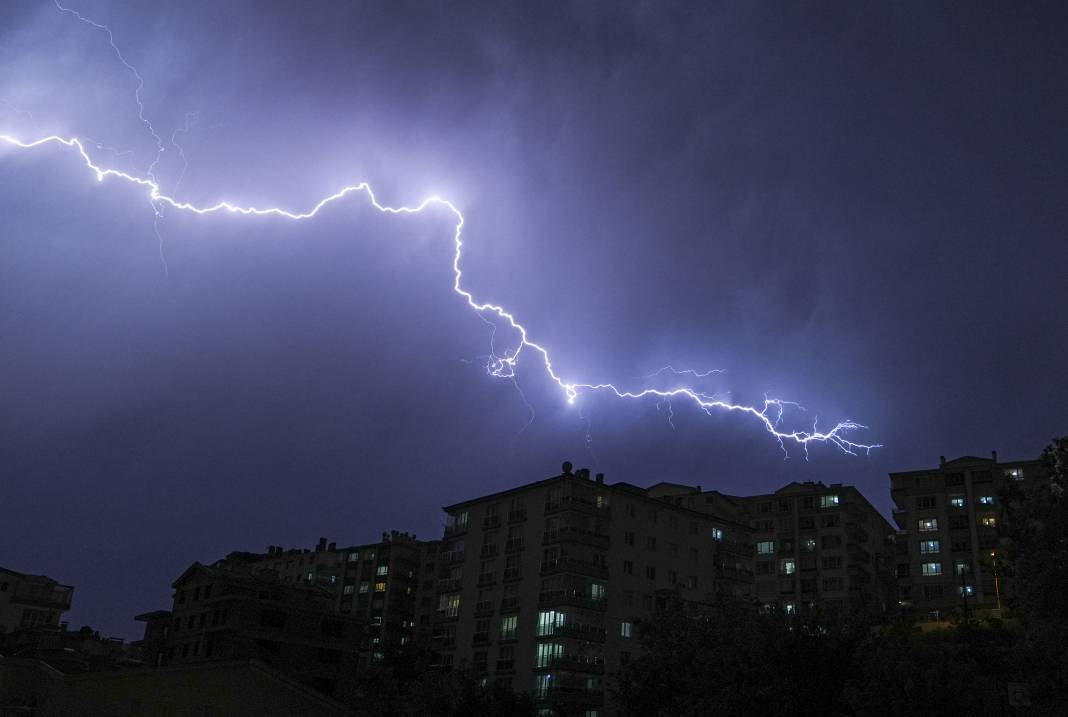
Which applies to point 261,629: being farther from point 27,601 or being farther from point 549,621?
point 27,601

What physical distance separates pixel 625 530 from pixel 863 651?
47844 mm

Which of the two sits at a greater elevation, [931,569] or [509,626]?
→ [931,569]

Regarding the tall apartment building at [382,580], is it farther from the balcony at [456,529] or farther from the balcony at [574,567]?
the balcony at [574,567]

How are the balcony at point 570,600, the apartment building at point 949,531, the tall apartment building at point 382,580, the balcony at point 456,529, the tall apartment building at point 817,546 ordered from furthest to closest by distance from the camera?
the tall apartment building at point 382,580, the tall apartment building at point 817,546, the apartment building at point 949,531, the balcony at point 456,529, the balcony at point 570,600

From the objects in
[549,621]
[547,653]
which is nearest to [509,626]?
[549,621]

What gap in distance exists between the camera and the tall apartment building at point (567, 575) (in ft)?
216

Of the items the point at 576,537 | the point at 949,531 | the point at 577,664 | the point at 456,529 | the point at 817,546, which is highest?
the point at 949,531

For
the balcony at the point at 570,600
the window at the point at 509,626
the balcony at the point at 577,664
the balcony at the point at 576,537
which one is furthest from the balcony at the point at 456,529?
the balcony at the point at 577,664

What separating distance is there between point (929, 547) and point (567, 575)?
155ft

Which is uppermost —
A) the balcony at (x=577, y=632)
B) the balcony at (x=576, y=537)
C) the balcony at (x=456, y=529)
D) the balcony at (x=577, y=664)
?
the balcony at (x=456, y=529)

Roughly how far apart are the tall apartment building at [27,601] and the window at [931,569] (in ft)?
275

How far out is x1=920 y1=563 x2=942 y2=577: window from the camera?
93.3 metres

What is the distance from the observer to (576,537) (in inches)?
2721

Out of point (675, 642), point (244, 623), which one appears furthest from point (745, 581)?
point (675, 642)
